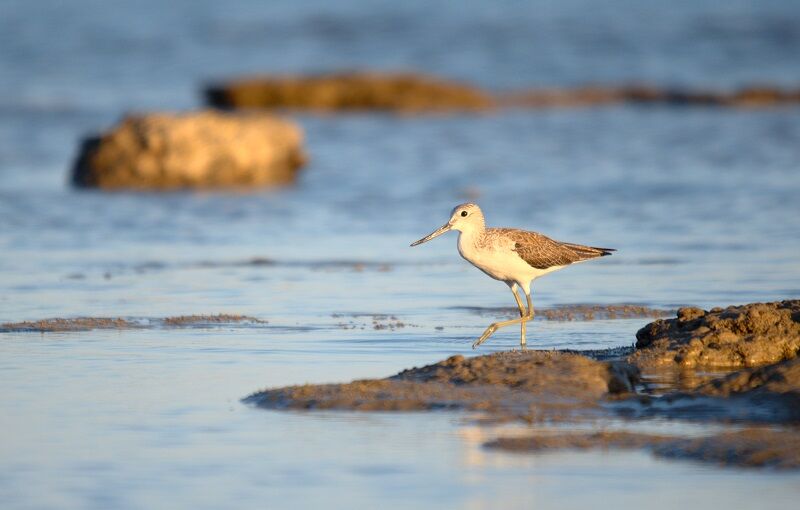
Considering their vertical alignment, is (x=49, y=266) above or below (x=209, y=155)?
below

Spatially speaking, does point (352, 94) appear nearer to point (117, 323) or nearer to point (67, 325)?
point (117, 323)

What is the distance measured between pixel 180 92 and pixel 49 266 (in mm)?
23846

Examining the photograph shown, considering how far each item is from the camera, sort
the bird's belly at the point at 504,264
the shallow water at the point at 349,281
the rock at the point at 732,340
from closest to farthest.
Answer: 1. the shallow water at the point at 349,281
2. the rock at the point at 732,340
3. the bird's belly at the point at 504,264

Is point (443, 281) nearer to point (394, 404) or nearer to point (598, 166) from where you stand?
point (394, 404)

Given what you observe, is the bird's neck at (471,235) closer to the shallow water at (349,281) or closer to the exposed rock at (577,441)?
the shallow water at (349,281)

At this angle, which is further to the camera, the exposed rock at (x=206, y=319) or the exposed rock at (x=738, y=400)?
the exposed rock at (x=206, y=319)

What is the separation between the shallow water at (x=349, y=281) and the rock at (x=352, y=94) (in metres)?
1.95

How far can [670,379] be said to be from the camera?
8195 mm

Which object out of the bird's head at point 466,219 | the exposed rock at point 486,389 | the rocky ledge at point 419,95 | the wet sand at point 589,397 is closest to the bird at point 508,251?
the bird's head at point 466,219

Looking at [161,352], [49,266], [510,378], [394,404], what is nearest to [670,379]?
[510,378]

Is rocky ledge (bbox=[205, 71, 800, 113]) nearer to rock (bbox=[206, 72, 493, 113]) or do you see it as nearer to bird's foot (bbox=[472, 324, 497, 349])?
rock (bbox=[206, 72, 493, 113])

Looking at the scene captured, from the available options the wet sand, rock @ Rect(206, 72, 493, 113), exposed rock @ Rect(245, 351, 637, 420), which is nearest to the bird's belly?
the wet sand

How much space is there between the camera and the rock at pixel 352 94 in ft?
104

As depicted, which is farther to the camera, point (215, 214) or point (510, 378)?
point (215, 214)
